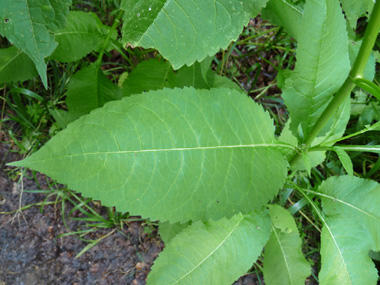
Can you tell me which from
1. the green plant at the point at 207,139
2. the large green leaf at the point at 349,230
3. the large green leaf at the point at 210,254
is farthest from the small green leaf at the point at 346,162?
the large green leaf at the point at 210,254

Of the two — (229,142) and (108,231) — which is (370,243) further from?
(108,231)

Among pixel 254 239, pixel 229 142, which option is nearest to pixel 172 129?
pixel 229 142

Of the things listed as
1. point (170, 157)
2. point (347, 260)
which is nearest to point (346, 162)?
point (347, 260)

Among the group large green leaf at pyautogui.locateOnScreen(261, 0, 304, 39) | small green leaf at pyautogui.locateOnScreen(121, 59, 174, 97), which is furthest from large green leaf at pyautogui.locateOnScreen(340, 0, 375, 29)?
small green leaf at pyautogui.locateOnScreen(121, 59, 174, 97)

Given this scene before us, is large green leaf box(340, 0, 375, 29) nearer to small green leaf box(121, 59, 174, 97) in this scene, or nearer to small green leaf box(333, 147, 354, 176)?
small green leaf box(333, 147, 354, 176)

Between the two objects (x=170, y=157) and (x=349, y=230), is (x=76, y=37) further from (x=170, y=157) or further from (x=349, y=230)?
(x=349, y=230)

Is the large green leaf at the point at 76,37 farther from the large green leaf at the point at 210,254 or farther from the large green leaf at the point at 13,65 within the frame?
the large green leaf at the point at 210,254

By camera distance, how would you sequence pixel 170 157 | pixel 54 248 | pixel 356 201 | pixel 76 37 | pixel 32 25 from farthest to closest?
pixel 54 248 < pixel 76 37 < pixel 356 201 < pixel 170 157 < pixel 32 25
